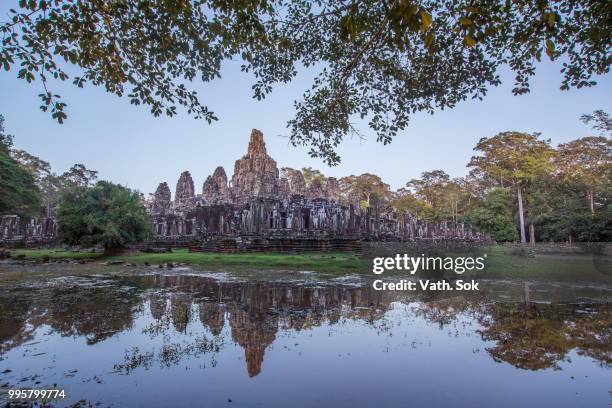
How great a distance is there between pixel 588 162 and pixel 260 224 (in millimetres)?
38168

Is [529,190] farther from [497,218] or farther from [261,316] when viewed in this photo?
[261,316]

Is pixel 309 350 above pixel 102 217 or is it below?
below

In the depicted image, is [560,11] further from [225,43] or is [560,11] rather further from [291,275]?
[291,275]

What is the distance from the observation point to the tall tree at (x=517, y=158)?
1603 inches

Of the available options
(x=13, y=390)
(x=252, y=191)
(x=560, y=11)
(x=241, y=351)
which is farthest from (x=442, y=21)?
(x=252, y=191)

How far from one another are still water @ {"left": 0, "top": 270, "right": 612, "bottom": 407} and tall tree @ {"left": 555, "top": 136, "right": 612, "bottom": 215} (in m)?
34.9

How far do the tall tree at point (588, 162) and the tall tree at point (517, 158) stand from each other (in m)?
1.70

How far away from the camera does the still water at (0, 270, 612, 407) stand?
3443mm

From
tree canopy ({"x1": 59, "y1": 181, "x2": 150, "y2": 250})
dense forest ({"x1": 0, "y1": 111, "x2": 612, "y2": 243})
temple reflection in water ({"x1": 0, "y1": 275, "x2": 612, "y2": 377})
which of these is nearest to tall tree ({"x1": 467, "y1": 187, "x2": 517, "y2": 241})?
dense forest ({"x1": 0, "y1": 111, "x2": 612, "y2": 243})

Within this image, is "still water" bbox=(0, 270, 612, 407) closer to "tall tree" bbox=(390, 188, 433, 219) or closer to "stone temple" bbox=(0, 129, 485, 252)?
"stone temple" bbox=(0, 129, 485, 252)

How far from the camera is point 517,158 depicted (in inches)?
1640

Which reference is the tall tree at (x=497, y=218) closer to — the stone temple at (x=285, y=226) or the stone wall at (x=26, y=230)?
the stone temple at (x=285, y=226)

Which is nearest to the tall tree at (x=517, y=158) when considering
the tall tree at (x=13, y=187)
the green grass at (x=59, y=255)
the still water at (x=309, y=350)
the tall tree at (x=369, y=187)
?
the tall tree at (x=369, y=187)

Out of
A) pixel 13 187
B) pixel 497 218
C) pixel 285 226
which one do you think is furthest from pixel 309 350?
pixel 497 218
